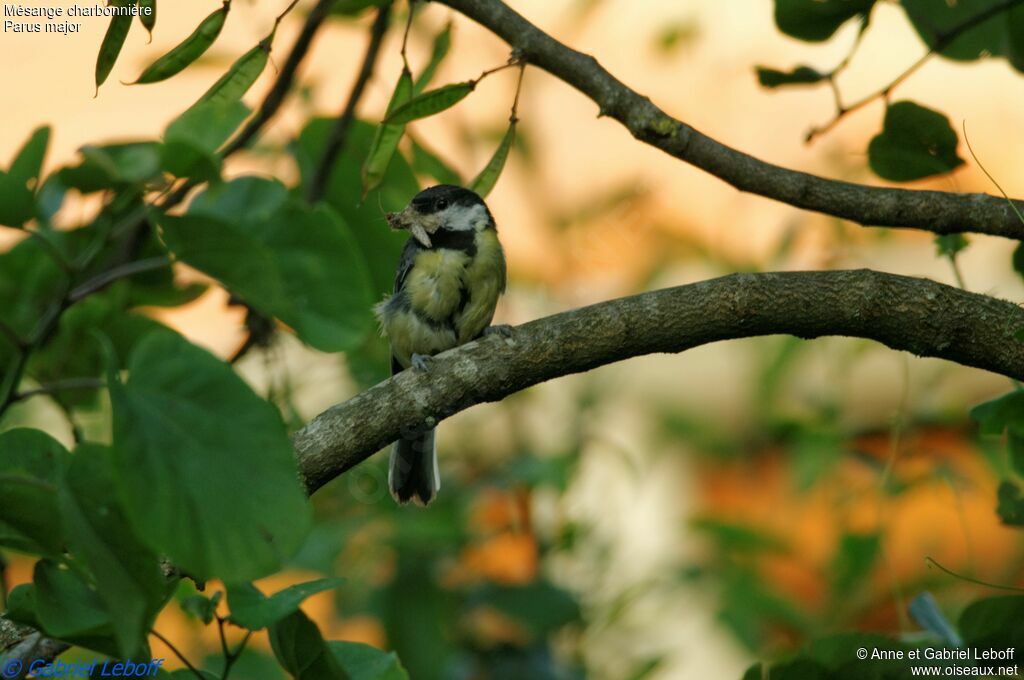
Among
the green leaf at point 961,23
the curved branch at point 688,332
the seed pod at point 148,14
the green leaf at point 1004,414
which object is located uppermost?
the seed pod at point 148,14

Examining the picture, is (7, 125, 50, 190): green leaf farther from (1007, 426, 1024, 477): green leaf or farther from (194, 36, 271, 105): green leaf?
(1007, 426, 1024, 477): green leaf

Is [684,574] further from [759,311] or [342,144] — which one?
[759,311]

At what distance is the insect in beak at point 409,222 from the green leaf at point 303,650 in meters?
1.38

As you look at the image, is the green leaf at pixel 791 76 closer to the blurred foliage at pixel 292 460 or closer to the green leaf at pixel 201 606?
the blurred foliage at pixel 292 460

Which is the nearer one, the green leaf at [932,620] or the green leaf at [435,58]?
the green leaf at [932,620]

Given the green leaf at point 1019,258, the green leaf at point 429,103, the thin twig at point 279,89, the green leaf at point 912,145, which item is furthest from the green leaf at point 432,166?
the green leaf at point 1019,258

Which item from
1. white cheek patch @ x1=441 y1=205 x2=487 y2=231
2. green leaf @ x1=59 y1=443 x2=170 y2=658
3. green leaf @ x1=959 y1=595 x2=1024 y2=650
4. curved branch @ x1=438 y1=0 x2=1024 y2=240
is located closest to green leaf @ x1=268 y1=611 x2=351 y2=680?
green leaf @ x1=59 y1=443 x2=170 y2=658

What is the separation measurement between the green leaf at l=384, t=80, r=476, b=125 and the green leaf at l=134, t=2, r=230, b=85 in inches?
10.7

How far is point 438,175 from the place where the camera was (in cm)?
247

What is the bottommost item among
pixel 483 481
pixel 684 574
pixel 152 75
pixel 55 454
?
pixel 684 574

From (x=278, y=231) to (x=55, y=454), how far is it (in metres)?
0.94

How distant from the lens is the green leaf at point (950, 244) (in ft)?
5.88

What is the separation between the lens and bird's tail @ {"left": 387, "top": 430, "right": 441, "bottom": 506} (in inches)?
115

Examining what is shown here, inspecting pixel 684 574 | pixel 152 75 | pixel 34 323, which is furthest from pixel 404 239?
pixel 684 574
